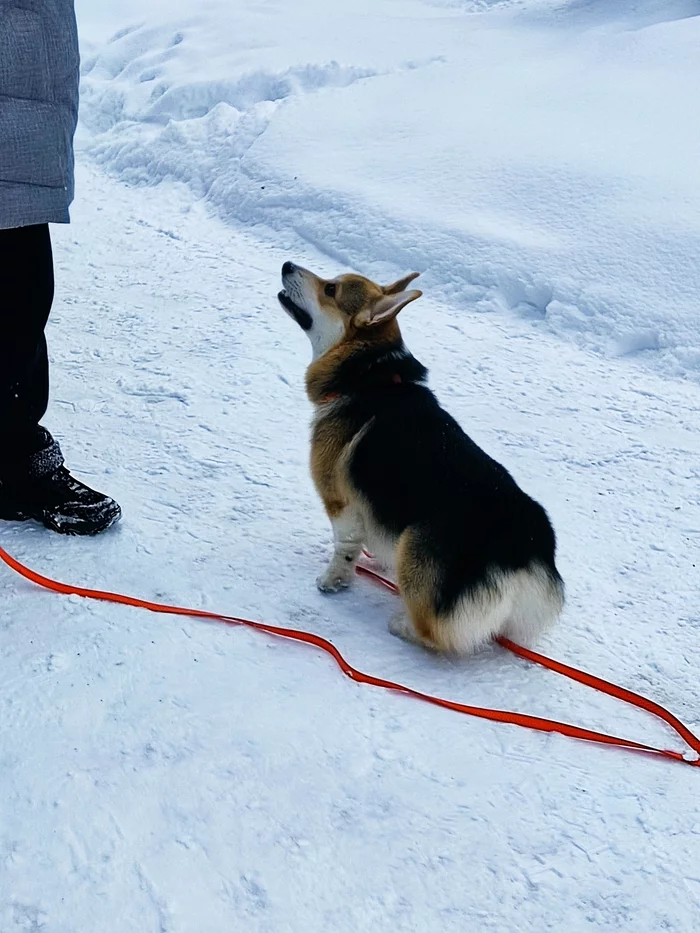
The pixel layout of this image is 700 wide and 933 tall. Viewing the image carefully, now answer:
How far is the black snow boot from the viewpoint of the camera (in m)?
2.78

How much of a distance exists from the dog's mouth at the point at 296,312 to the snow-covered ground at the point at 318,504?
0.63 metres

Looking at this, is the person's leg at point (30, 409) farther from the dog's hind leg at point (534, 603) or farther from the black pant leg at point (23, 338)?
the dog's hind leg at point (534, 603)

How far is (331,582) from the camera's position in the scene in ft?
8.98

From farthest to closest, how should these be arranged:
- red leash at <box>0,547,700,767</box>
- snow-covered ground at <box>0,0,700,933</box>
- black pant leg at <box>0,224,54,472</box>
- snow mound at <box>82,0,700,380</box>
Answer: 1. snow mound at <box>82,0,700,380</box>
2. black pant leg at <box>0,224,54,472</box>
3. red leash at <box>0,547,700,767</box>
4. snow-covered ground at <box>0,0,700,933</box>

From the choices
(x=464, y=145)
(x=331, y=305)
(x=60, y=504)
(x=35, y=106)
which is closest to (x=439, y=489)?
(x=331, y=305)

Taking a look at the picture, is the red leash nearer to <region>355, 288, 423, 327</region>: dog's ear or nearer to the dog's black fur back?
the dog's black fur back

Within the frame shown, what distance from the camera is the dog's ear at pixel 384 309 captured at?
8.71 feet

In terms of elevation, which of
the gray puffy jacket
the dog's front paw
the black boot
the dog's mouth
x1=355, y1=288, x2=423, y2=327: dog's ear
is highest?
the gray puffy jacket

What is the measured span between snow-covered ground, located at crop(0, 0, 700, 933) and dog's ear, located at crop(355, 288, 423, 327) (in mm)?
758

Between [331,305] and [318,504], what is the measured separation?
0.74 meters

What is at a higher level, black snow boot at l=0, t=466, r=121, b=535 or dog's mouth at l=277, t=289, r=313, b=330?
dog's mouth at l=277, t=289, r=313, b=330

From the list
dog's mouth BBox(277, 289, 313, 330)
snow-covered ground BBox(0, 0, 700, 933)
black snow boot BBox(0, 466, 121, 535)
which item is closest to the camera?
snow-covered ground BBox(0, 0, 700, 933)

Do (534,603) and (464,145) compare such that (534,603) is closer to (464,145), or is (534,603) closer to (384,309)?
(384,309)

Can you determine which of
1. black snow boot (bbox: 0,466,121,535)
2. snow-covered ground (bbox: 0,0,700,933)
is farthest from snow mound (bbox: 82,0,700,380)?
black snow boot (bbox: 0,466,121,535)
